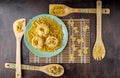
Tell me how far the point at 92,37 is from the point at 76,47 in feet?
0.31

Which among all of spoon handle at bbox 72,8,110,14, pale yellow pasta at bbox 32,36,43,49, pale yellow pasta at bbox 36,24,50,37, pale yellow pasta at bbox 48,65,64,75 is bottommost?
pale yellow pasta at bbox 48,65,64,75

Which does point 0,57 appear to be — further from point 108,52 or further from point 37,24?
point 108,52

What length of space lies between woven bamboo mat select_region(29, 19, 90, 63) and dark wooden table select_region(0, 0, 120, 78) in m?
0.03

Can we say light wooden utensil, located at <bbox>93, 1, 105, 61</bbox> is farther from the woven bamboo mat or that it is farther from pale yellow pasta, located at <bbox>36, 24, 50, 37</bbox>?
pale yellow pasta, located at <bbox>36, 24, 50, 37</bbox>

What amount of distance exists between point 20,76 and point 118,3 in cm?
62

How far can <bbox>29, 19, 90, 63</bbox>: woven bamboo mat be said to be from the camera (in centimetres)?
117

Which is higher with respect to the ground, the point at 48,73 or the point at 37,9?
the point at 37,9

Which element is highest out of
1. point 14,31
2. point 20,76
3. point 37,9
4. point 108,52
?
point 37,9

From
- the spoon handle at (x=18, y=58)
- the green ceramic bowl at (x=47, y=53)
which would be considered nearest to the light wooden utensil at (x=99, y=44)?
the green ceramic bowl at (x=47, y=53)

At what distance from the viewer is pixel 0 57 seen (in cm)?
118

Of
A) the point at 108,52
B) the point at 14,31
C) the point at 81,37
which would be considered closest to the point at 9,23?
the point at 14,31

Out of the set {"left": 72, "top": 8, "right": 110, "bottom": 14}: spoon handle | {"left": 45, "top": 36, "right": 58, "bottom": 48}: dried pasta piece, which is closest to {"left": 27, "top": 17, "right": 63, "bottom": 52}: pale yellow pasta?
{"left": 45, "top": 36, "right": 58, "bottom": 48}: dried pasta piece

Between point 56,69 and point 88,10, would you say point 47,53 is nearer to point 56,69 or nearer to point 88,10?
point 56,69

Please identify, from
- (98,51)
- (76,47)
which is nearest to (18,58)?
(76,47)
